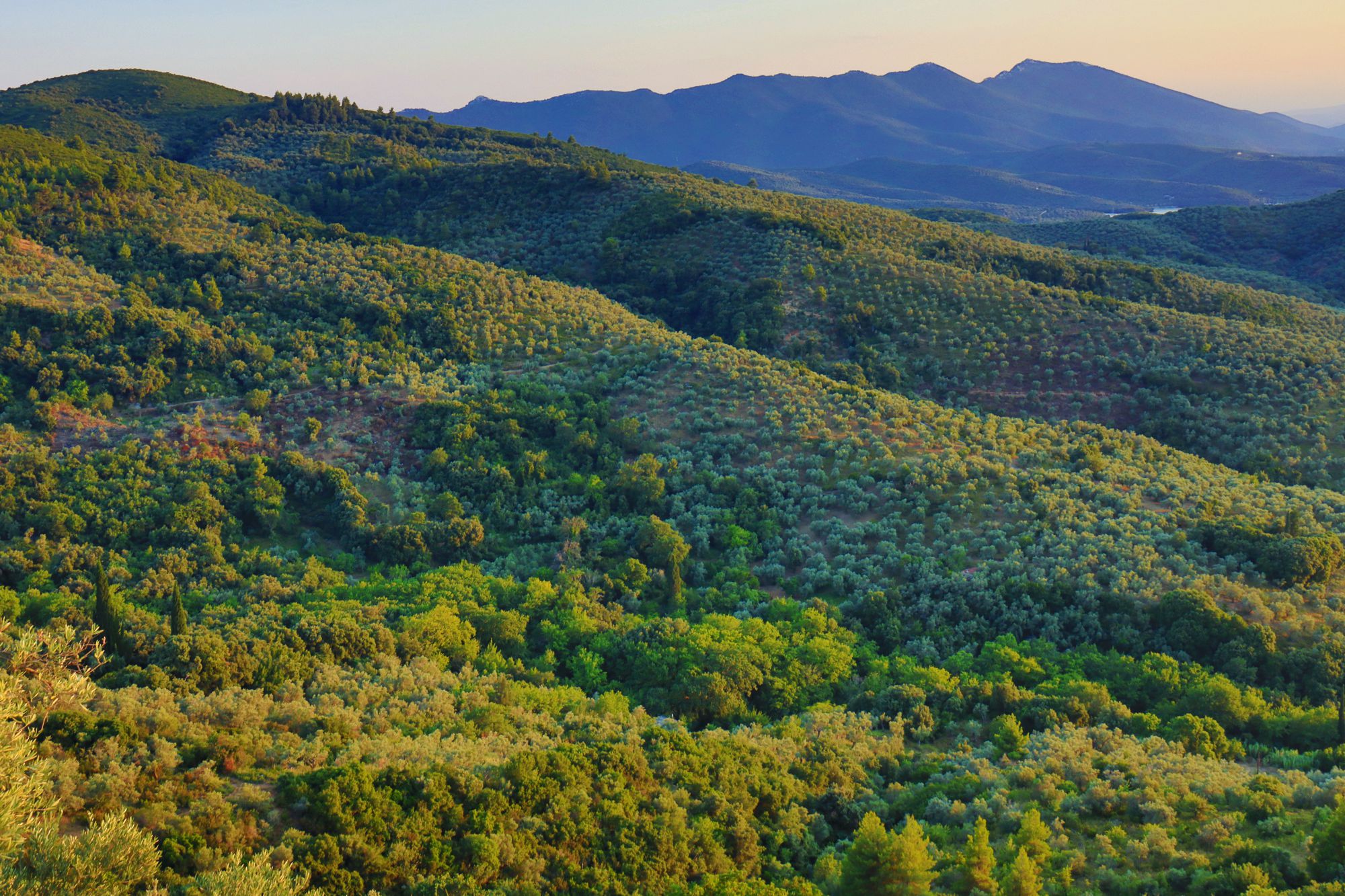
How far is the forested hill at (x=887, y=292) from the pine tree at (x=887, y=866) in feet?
111

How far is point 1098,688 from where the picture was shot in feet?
67.1

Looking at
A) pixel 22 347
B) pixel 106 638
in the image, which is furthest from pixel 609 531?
pixel 22 347

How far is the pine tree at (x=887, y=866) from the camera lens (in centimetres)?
1266

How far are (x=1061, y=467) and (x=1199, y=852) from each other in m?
20.6

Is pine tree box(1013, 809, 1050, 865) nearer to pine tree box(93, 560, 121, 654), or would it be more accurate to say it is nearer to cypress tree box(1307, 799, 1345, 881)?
cypress tree box(1307, 799, 1345, 881)

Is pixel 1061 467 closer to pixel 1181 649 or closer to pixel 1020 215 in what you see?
pixel 1181 649

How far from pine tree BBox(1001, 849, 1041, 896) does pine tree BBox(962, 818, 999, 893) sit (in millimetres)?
355

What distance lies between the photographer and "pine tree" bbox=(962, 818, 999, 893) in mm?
13312

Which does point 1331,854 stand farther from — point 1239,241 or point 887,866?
point 1239,241

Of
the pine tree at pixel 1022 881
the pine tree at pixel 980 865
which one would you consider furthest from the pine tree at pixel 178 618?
the pine tree at pixel 1022 881

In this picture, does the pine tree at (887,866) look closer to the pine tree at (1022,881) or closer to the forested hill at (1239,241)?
the pine tree at (1022,881)

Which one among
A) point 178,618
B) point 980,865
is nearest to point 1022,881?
point 980,865

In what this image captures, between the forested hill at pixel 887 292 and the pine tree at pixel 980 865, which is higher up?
the forested hill at pixel 887 292

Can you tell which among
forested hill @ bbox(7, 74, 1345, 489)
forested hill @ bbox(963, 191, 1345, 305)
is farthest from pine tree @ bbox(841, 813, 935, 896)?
forested hill @ bbox(963, 191, 1345, 305)
